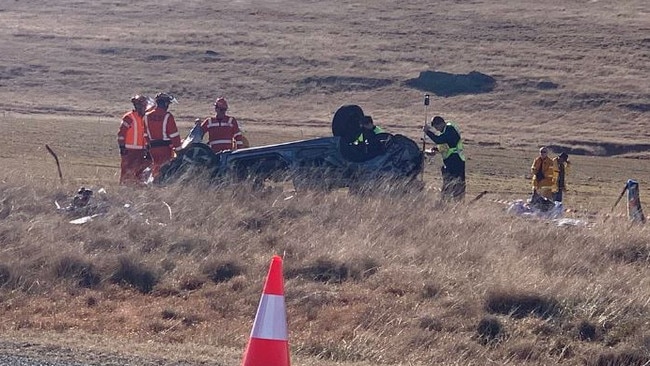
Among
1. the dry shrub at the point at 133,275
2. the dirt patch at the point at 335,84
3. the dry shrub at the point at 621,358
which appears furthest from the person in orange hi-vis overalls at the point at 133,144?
the dirt patch at the point at 335,84

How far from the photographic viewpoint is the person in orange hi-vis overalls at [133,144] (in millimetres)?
18391

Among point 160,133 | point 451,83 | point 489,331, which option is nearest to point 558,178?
point 160,133

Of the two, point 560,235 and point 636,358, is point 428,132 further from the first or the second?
point 636,358

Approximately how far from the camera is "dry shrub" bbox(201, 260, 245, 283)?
1185cm

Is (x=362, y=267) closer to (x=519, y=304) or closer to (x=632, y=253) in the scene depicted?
(x=519, y=304)

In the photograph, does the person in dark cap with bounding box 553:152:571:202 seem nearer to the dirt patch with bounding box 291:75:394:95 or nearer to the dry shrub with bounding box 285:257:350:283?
the dry shrub with bounding box 285:257:350:283

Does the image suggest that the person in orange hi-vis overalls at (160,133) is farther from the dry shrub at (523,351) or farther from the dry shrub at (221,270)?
the dry shrub at (523,351)

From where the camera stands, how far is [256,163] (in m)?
A: 17.0

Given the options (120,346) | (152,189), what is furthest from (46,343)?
(152,189)

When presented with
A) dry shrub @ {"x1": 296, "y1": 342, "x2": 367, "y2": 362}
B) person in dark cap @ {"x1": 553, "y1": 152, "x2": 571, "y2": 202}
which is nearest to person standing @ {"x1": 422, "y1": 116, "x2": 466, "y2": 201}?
person in dark cap @ {"x1": 553, "y1": 152, "x2": 571, "y2": 202}

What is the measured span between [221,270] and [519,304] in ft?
9.32

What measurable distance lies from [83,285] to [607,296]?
4604mm

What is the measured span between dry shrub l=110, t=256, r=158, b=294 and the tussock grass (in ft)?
0.04

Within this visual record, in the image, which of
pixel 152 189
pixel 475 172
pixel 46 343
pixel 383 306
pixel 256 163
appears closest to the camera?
pixel 46 343
